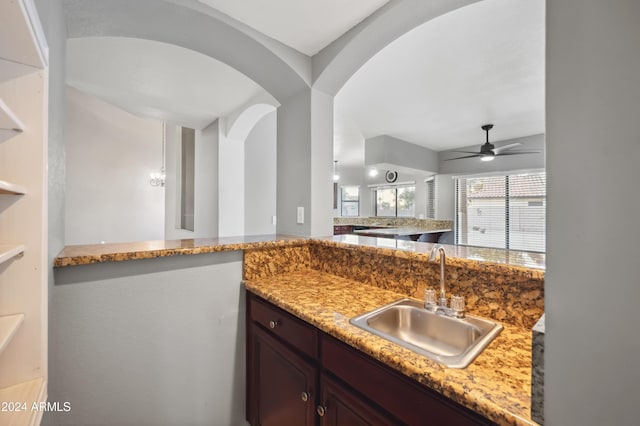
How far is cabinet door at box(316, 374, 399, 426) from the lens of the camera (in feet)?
2.90

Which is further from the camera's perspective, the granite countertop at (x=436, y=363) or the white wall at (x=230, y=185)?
the white wall at (x=230, y=185)

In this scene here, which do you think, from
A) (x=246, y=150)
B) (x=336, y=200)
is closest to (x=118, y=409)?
(x=246, y=150)

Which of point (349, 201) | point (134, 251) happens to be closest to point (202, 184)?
point (134, 251)

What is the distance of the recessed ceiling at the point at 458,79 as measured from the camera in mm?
1798

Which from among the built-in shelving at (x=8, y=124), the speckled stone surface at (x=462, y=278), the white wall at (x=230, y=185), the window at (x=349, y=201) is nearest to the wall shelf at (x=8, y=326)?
the built-in shelving at (x=8, y=124)

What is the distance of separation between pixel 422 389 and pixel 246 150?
326 cm

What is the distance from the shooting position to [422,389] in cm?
77

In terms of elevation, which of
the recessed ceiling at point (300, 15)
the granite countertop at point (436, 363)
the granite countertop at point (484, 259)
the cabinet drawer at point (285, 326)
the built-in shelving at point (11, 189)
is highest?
the recessed ceiling at point (300, 15)

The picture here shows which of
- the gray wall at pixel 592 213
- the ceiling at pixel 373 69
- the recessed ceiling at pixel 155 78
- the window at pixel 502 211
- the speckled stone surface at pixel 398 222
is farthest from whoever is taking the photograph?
the speckled stone surface at pixel 398 222

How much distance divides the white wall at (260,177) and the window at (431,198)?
164 inches

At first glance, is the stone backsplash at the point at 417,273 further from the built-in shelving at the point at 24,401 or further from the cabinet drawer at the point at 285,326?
the built-in shelving at the point at 24,401

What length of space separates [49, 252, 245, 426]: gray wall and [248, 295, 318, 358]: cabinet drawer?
17 cm

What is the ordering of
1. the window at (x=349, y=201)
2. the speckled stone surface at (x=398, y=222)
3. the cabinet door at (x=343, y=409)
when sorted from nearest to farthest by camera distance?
the cabinet door at (x=343, y=409), the speckled stone surface at (x=398, y=222), the window at (x=349, y=201)

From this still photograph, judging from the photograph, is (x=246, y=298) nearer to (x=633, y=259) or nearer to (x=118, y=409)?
(x=118, y=409)
